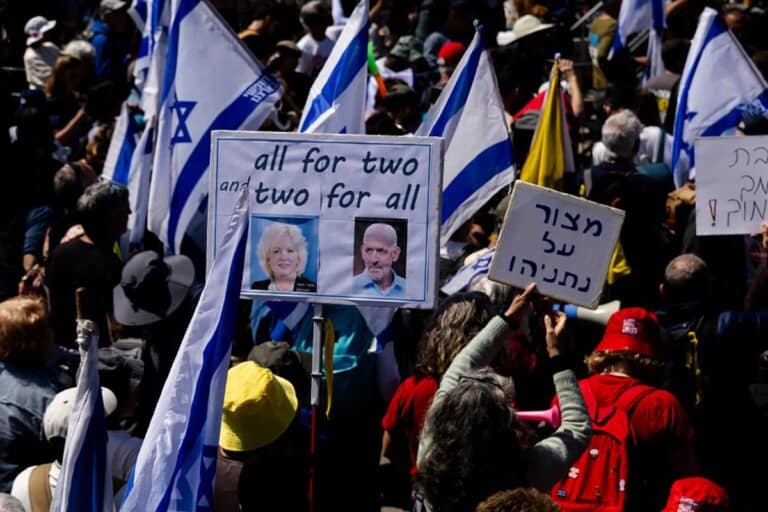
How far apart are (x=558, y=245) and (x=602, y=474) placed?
0.82 m

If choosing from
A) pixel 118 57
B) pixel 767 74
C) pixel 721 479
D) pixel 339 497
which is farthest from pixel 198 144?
pixel 118 57

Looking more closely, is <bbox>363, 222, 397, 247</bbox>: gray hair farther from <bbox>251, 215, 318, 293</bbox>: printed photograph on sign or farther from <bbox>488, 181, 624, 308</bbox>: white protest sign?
<bbox>488, 181, 624, 308</bbox>: white protest sign

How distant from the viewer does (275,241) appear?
5.22m

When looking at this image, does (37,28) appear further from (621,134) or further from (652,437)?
(652,437)

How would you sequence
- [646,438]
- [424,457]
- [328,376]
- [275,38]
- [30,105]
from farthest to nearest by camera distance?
[275,38] → [30,105] → [328,376] → [646,438] → [424,457]

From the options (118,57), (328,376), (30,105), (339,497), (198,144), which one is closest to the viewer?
(328,376)

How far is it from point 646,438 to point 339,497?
1482 mm

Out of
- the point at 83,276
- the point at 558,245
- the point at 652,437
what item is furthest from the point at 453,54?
the point at 652,437

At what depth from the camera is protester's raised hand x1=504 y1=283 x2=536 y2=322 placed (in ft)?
15.5

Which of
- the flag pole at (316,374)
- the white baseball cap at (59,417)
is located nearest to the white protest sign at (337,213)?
the flag pole at (316,374)

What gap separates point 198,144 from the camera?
741 centimetres

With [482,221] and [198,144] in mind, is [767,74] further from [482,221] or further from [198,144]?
[198,144]

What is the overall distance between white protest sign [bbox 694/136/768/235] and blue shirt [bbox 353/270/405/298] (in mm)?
Answer: 1863

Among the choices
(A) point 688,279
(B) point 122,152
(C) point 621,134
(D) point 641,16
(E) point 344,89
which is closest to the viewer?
(A) point 688,279
